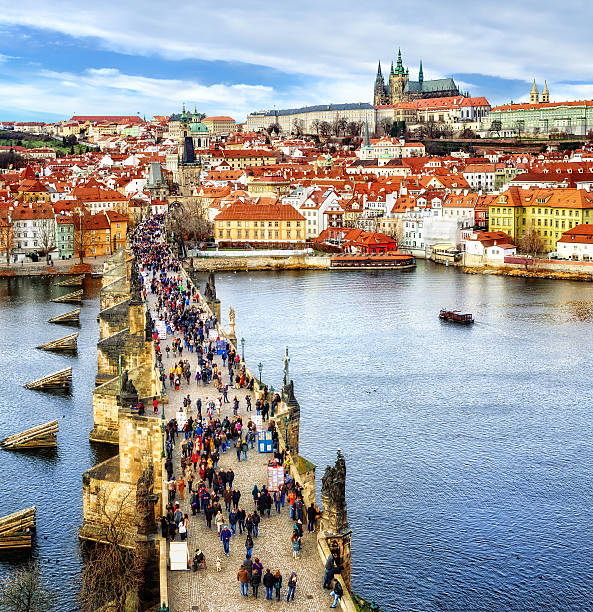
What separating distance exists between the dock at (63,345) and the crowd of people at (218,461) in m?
10.4

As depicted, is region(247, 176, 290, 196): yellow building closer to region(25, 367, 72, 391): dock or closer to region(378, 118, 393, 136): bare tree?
region(25, 367, 72, 391): dock

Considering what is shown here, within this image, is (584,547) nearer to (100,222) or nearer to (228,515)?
(228,515)

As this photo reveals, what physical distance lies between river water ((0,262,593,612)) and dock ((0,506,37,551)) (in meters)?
0.40

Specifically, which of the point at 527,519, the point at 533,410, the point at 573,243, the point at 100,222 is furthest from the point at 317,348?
the point at 100,222

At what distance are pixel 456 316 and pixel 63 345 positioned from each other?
66.3 feet

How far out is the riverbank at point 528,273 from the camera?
68619 mm

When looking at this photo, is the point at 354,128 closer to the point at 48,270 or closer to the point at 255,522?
the point at 48,270

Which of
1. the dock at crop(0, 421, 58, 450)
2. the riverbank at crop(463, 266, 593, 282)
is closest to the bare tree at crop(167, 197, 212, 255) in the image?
the riverbank at crop(463, 266, 593, 282)

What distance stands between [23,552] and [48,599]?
325 centimetres

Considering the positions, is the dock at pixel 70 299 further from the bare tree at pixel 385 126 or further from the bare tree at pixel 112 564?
the bare tree at pixel 385 126

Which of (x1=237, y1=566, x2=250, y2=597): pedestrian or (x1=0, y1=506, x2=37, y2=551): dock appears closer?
(x1=237, y1=566, x2=250, y2=597): pedestrian

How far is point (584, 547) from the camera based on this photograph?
858 inches

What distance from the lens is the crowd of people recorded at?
16.0 meters

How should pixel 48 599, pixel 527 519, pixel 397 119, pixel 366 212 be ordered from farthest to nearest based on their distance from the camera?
pixel 397 119 → pixel 366 212 → pixel 527 519 → pixel 48 599
